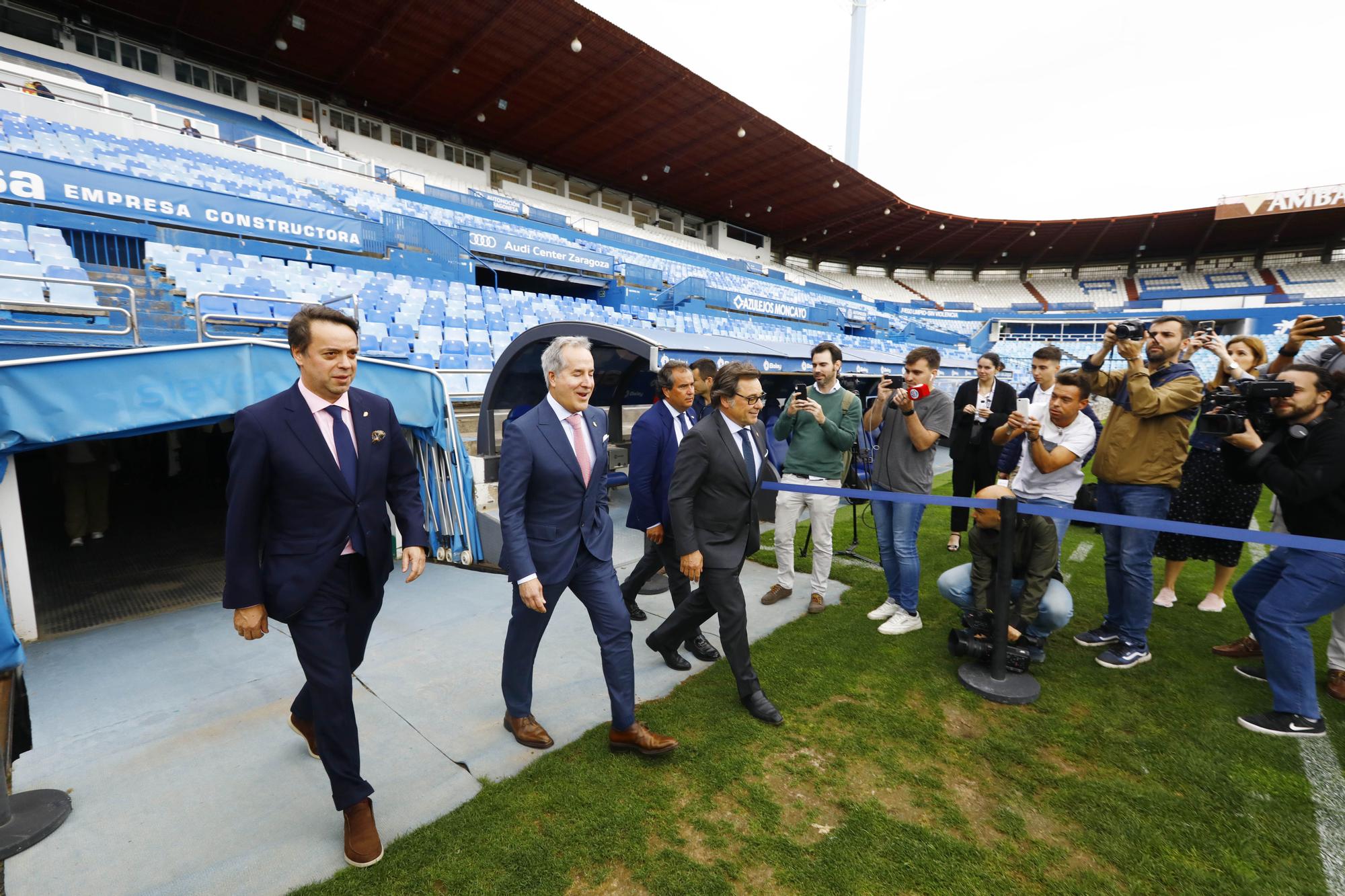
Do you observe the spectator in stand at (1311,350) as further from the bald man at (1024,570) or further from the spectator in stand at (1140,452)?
the bald man at (1024,570)

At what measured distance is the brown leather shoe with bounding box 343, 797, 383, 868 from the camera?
2068 millimetres

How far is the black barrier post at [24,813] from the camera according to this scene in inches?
83.3

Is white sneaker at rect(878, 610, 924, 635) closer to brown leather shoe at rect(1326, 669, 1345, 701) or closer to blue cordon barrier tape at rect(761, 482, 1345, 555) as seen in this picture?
blue cordon barrier tape at rect(761, 482, 1345, 555)

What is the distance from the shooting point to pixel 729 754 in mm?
2736

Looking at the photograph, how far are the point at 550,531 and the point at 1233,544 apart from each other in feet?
18.6

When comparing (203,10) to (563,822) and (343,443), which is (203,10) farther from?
(563,822)

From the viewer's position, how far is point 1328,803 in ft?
7.92

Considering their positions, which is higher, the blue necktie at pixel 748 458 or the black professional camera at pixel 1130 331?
the black professional camera at pixel 1130 331

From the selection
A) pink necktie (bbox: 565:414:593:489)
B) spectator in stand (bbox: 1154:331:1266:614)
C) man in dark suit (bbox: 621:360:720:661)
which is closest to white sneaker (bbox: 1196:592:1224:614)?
→ spectator in stand (bbox: 1154:331:1266:614)

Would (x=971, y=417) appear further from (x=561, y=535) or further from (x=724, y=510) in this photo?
(x=561, y=535)

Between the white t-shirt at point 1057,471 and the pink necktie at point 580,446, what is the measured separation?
2.86m

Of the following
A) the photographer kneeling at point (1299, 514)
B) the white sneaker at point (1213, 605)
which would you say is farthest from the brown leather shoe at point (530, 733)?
the white sneaker at point (1213, 605)

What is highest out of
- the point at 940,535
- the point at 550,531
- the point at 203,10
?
the point at 203,10

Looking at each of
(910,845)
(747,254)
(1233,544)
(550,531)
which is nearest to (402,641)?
(550,531)
